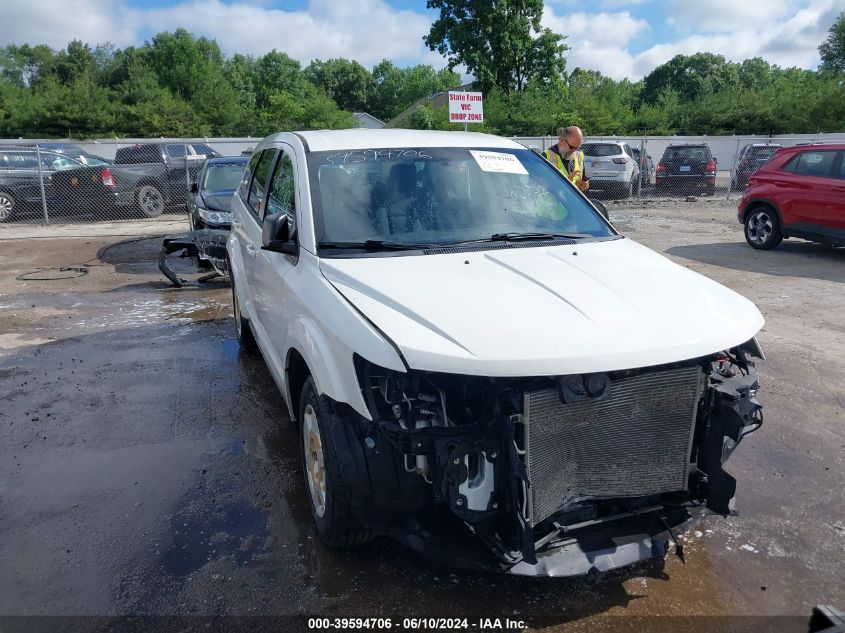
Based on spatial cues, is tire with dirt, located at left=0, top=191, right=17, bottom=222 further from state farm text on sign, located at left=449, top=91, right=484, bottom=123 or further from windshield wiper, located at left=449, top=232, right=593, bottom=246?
windshield wiper, located at left=449, top=232, right=593, bottom=246

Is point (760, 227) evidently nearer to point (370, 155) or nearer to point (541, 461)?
point (370, 155)

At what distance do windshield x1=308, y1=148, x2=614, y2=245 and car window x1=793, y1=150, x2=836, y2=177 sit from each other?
8.33 meters

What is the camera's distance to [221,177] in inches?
422

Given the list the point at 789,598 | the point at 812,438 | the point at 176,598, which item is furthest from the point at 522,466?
the point at 812,438

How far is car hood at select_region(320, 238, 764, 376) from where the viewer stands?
93.4 inches

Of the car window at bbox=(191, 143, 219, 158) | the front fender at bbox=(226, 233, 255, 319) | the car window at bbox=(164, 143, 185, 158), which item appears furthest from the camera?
the car window at bbox=(191, 143, 219, 158)

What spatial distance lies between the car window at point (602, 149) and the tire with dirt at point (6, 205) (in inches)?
582

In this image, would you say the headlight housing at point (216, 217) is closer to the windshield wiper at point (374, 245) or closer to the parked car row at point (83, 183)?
the parked car row at point (83, 183)

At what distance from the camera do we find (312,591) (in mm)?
2871

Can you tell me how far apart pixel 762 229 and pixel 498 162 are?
908 centimetres

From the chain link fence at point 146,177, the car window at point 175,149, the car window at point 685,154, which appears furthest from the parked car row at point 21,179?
the car window at point 685,154

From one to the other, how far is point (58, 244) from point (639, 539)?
13.2m

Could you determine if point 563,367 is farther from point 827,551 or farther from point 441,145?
point 441,145

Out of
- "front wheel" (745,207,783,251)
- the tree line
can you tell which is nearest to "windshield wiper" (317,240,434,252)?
"front wheel" (745,207,783,251)
